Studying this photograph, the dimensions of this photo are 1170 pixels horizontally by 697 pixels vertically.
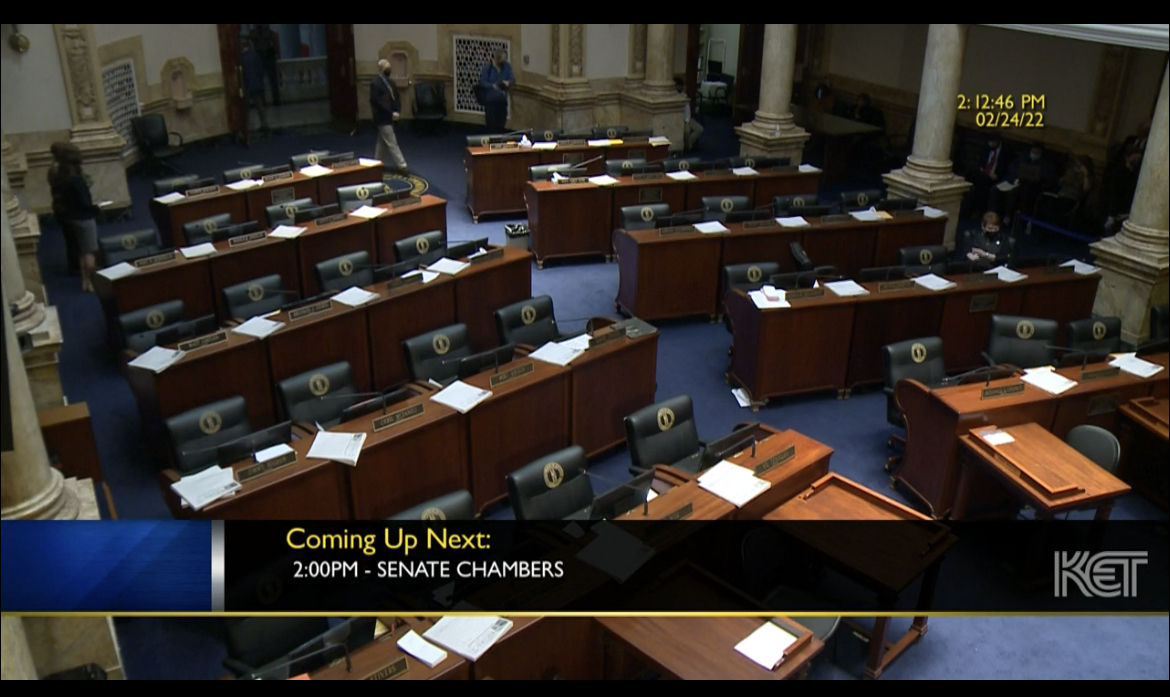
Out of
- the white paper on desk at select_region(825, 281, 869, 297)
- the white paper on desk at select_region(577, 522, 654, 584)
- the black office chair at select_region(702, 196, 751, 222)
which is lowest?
the white paper on desk at select_region(577, 522, 654, 584)

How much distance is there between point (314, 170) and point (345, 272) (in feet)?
8.90

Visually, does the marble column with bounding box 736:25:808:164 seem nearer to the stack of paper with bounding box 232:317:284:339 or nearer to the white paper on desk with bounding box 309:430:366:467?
the stack of paper with bounding box 232:317:284:339

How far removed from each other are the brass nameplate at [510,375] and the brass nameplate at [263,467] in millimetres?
1309

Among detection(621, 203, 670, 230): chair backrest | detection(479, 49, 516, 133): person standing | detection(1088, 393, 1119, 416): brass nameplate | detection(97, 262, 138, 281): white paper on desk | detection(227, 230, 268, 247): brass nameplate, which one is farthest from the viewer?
detection(479, 49, 516, 133): person standing

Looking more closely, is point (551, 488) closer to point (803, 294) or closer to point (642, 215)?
point (803, 294)

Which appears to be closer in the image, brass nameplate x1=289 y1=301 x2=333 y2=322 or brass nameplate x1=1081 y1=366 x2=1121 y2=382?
brass nameplate x1=1081 y1=366 x2=1121 y2=382

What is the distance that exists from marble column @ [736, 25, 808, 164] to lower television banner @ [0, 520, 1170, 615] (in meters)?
7.50

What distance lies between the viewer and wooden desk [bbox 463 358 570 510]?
5.68 metres

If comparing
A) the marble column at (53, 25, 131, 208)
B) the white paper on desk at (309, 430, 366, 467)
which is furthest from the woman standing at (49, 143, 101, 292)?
the white paper on desk at (309, 430, 366, 467)

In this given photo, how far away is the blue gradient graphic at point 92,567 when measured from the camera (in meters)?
3.62

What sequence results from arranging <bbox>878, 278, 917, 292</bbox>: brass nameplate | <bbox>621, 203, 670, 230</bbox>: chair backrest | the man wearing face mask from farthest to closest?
1. the man wearing face mask
2. <bbox>621, 203, 670, 230</bbox>: chair backrest
3. <bbox>878, 278, 917, 292</bbox>: brass nameplate

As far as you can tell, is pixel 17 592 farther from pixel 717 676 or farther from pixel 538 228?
pixel 538 228

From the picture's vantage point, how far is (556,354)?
612 centimetres

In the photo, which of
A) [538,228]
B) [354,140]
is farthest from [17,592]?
[354,140]
